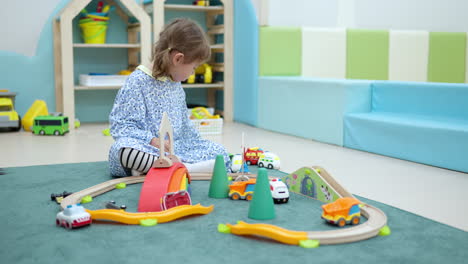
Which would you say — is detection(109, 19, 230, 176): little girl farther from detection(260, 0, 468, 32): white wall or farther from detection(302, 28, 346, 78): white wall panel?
detection(260, 0, 468, 32): white wall

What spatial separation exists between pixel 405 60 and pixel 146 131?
300 cm

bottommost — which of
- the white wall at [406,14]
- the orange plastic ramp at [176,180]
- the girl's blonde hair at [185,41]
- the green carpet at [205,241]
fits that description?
the green carpet at [205,241]

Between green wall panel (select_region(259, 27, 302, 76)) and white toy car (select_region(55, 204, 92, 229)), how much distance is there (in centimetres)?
259

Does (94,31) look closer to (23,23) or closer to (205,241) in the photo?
(23,23)

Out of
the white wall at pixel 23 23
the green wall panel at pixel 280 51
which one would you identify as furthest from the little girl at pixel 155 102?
the white wall at pixel 23 23

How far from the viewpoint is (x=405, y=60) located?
14.3 ft

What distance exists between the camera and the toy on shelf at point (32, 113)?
3564 millimetres

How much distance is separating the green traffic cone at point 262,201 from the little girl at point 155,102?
59 centimetres

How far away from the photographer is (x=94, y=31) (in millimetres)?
3822

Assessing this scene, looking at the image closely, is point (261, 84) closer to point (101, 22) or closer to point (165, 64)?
point (101, 22)

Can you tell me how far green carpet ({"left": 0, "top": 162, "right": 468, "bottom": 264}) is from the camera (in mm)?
1205

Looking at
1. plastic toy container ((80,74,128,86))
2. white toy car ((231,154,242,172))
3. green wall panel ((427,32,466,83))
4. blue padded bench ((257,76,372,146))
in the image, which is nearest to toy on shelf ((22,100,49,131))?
plastic toy container ((80,74,128,86))

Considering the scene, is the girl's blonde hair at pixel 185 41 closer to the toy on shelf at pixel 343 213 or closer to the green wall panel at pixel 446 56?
the toy on shelf at pixel 343 213

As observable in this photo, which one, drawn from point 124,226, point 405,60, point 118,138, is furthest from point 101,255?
point 405,60
